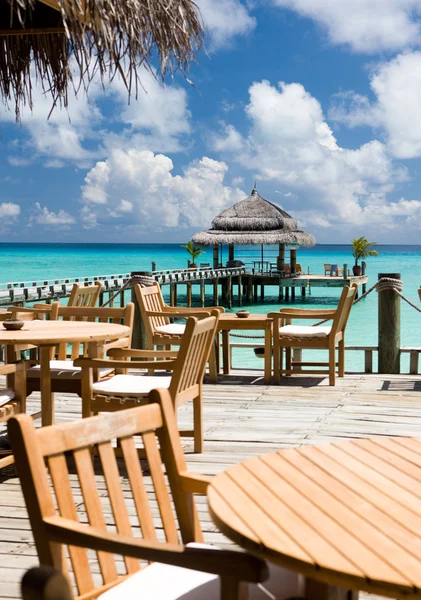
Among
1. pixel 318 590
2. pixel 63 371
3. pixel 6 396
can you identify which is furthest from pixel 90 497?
pixel 63 371

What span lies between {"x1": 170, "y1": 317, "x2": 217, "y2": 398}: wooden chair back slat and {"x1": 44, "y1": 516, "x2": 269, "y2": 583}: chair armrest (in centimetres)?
234

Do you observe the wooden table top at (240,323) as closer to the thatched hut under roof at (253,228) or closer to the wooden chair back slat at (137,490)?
the wooden chair back slat at (137,490)

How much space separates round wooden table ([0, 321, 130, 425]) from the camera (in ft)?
13.2

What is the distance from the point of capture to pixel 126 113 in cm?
11750

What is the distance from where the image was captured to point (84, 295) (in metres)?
6.64

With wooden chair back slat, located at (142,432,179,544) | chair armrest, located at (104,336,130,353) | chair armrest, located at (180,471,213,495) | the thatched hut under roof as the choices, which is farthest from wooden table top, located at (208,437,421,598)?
the thatched hut under roof

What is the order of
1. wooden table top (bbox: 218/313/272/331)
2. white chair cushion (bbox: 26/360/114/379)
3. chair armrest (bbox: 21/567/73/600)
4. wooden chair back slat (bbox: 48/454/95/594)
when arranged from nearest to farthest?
chair armrest (bbox: 21/567/73/600) < wooden chair back slat (bbox: 48/454/95/594) < white chair cushion (bbox: 26/360/114/379) < wooden table top (bbox: 218/313/272/331)

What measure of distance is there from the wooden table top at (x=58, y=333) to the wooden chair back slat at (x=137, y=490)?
2.12m

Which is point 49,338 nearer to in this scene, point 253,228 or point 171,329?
point 171,329

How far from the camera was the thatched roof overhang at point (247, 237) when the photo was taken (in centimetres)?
3178

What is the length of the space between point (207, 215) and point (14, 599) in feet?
373

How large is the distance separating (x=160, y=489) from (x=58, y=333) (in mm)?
2416

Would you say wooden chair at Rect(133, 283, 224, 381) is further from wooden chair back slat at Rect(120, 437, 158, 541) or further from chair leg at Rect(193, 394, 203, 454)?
wooden chair back slat at Rect(120, 437, 158, 541)

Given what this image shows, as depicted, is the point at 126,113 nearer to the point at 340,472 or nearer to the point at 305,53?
the point at 305,53
